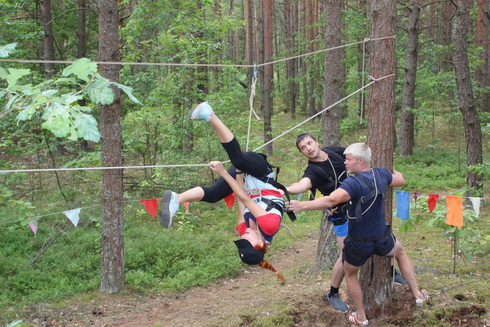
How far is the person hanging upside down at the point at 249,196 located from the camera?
3.59 meters

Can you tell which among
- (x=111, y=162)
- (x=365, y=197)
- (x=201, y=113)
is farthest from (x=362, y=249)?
(x=111, y=162)

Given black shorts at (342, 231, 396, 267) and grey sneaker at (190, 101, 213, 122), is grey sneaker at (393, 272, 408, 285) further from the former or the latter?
grey sneaker at (190, 101, 213, 122)

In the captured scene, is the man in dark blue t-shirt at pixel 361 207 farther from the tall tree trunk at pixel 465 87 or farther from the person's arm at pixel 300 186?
the tall tree trunk at pixel 465 87

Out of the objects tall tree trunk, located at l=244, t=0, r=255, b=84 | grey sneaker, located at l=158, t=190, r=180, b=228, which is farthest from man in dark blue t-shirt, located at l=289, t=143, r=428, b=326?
tall tree trunk, located at l=244, t=0, r=255, b=84

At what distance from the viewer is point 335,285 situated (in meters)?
4.66

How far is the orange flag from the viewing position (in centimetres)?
482

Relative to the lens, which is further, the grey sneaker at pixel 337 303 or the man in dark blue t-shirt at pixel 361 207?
the grey sneaker at pixel 337 303

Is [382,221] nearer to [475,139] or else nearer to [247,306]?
[247,306]

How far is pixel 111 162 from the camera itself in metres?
6.54

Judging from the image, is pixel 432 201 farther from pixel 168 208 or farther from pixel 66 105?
pixel 66 105

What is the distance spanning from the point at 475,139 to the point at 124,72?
8.02 meters

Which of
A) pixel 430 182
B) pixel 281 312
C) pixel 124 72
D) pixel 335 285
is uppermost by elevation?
pixel 124 72

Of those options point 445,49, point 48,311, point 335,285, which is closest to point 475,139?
point 335,285

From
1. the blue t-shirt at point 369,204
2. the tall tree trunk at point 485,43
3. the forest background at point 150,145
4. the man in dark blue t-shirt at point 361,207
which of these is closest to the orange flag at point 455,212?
the forest background at point 150,145
